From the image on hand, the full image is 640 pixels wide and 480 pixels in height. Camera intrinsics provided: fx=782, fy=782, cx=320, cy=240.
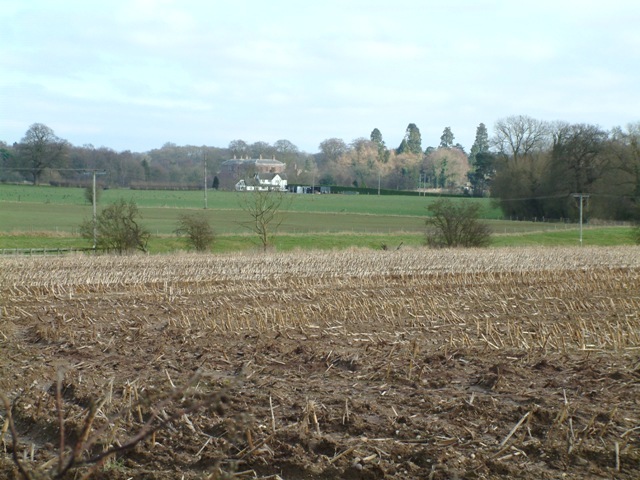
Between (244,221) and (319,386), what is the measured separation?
62975mm

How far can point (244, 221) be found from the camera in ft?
240

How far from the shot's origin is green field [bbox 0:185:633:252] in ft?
189

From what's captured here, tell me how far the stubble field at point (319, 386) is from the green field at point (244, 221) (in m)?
34.8

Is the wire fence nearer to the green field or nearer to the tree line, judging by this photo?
the green field

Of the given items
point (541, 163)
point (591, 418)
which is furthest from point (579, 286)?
point (541, 163)

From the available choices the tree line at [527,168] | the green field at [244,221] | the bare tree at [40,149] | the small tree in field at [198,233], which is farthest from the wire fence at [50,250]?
the bare tree at [40,149]

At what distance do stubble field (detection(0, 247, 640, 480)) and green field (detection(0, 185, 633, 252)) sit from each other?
3485 cm

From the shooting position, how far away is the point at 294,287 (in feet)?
85.7

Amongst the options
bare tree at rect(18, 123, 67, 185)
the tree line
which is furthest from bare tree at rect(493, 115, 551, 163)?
bare tree at rect(18, 123, 67, 185)

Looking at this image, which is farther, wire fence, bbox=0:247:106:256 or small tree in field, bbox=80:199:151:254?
wire fence, bbox=0:247:106:256

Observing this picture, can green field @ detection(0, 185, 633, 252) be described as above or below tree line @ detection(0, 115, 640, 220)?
below

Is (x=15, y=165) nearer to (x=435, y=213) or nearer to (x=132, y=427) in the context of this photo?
(x=435, y=213)

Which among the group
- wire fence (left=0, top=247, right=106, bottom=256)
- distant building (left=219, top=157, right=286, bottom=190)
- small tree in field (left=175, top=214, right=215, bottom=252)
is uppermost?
distant building (left=219, top=157, right=286, bottom=190)

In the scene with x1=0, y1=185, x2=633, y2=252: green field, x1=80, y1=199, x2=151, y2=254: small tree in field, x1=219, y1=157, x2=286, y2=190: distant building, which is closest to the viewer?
x1=80, y1=199, x2=151, y2=254: small tree in field
